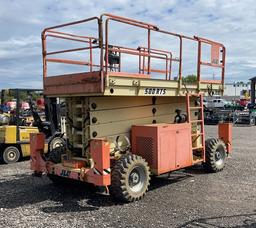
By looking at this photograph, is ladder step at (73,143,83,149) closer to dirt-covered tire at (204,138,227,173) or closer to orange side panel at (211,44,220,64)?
dirt-covered tire at (204,138,227,173)

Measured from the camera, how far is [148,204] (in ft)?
23.2

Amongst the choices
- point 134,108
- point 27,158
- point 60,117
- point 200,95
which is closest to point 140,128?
point 134,108

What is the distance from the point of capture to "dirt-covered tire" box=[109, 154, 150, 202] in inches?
275

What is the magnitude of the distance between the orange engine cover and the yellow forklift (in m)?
3.86

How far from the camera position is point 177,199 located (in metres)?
7.34

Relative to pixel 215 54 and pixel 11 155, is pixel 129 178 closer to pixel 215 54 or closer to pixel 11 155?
pixel 215 54

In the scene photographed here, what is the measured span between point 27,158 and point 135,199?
6525mm

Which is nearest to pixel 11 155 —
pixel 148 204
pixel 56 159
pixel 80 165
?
pixel 56 159

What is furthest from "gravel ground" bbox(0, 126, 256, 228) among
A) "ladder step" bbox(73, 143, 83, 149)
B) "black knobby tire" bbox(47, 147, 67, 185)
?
"ladder step" bbox(73, 143, 83, 149)

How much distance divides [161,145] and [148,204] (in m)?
1.25

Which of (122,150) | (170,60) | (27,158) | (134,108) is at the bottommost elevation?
(27,158)

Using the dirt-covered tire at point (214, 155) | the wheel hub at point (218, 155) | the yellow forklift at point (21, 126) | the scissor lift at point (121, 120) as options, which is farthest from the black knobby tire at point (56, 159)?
the wheel hub at point (218, 155)

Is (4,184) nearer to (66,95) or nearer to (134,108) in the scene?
(66,95)

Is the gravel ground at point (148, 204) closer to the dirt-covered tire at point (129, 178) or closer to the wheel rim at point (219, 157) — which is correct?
the dirt-covered tire at point (129, 178)
